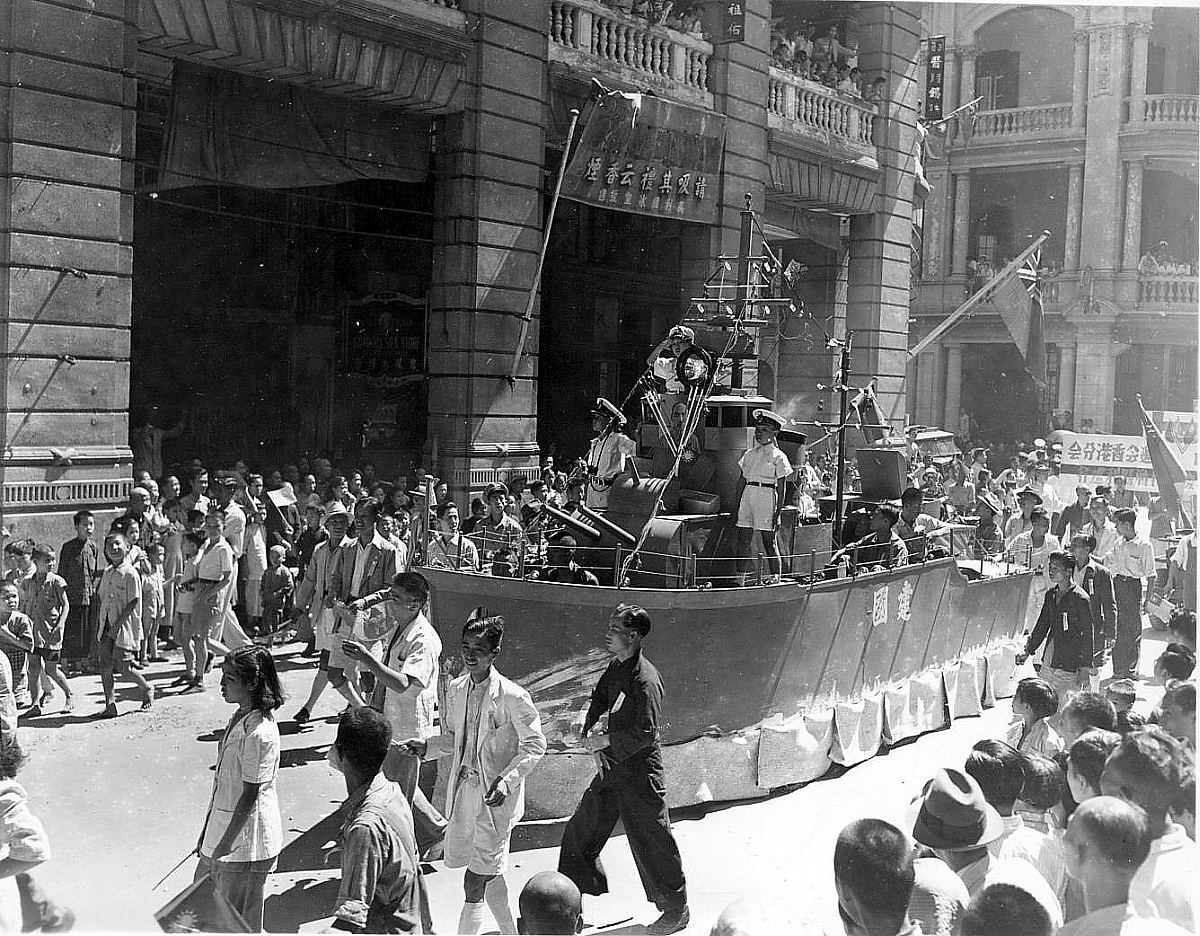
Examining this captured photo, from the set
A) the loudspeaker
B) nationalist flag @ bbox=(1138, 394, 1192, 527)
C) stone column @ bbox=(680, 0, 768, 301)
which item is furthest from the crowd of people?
stone column @ bbox=(680, 0, 768, 301)

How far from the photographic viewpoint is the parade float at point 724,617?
8906 millimetres

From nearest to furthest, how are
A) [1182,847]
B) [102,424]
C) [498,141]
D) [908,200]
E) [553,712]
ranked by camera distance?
[1182,847] → [553,712] → [102,424] → [498,141] → [908,200]

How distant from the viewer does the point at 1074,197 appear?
102 ft

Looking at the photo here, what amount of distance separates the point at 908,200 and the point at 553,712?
2121 cm

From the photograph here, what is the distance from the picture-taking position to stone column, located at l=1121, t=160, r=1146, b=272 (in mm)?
29281

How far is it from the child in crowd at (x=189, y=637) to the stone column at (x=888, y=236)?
1738 cm

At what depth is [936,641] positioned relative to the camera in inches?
476

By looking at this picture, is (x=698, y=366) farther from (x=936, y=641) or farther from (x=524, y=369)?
(x=524, y=369)

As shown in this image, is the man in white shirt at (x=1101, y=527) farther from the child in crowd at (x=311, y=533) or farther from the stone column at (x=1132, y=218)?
the stone column at (x=1132, y=218)

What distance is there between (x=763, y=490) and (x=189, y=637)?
20.1 ft

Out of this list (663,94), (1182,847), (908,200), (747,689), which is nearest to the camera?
(1182,847)

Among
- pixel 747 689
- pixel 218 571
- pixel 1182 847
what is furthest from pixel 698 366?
pixel 1182 847

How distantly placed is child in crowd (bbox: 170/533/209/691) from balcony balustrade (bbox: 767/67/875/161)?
14.5 meters

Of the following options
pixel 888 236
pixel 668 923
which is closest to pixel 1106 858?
pixel 668 923
